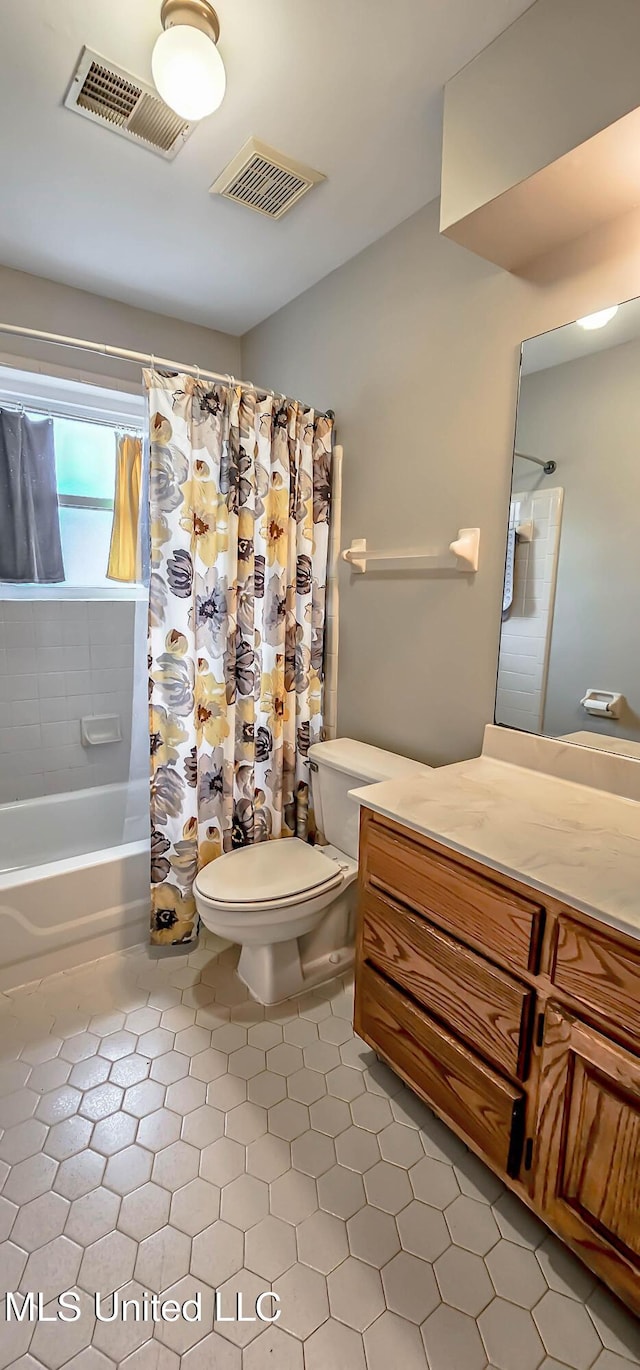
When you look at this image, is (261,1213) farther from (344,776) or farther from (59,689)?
(59,689)

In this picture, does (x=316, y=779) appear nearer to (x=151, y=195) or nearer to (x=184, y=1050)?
(x=184, y=1050)

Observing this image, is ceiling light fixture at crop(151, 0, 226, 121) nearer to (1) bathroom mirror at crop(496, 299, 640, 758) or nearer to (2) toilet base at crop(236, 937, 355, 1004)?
(1) bathroom mirror at crop(496, 299, 640, 758)

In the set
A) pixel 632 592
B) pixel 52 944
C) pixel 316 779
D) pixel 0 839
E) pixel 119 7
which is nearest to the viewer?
pixel 119 7

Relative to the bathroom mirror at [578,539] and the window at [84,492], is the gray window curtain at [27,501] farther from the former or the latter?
the bathroom mirror at [578,539]

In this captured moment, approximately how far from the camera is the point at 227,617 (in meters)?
1.91

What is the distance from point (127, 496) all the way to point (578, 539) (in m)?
1.73

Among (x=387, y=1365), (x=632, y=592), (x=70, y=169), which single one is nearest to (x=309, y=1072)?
(x=387, y=1365)

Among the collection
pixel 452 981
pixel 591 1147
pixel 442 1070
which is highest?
pixel 452 981

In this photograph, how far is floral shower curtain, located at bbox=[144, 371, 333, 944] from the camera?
1.78 metres

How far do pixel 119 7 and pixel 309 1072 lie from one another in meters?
2.40

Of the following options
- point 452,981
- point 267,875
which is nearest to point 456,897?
point 452,981

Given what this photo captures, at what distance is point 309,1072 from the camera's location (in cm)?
147

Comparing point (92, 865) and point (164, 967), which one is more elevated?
point (92, 865)

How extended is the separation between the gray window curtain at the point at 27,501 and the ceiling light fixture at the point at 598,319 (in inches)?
75.1
